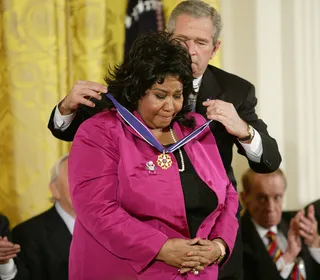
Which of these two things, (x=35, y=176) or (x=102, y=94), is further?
(x=35, y=176)

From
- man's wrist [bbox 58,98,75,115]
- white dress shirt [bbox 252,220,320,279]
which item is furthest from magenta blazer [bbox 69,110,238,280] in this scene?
white dress shirt [bbox 252,220,320,279]

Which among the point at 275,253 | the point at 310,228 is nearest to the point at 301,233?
the point at 310,228

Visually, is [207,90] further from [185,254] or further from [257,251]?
[257,251]

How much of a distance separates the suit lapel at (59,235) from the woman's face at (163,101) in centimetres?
134

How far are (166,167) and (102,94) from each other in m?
0.39

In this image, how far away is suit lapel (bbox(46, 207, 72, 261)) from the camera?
3.28m

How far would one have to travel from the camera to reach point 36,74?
3578 millimetres

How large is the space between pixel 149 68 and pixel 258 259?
1601 mm

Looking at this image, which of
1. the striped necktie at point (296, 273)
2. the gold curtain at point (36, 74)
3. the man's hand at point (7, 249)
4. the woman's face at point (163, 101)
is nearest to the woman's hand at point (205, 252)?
the woman's face at point (163, 101)

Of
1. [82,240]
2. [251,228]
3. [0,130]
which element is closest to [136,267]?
[82,240]

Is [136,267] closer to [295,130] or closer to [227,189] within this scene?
[227,189]

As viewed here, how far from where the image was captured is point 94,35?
3625 millimetres

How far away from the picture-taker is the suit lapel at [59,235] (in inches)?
129

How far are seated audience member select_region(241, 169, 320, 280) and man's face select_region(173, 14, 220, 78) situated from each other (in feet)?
3.91
